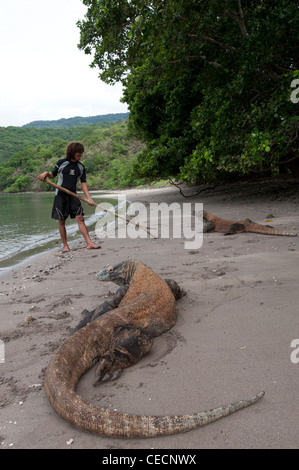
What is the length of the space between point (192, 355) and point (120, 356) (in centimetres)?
60

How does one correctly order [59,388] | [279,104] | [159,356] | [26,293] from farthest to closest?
[279,104] → [26,293] → [159,356] → [59,388]

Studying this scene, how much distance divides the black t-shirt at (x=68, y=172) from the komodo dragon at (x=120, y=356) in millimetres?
4162

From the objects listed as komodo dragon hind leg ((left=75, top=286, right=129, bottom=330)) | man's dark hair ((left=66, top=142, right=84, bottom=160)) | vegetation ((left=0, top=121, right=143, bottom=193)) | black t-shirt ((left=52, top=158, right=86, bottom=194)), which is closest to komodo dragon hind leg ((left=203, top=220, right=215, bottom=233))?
black t-shirt ((left=52, top=158, right=86, bottom=194))

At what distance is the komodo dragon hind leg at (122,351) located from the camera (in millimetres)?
2610

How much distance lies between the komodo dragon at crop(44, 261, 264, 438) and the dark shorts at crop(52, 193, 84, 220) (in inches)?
156

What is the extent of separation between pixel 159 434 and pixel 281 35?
920cm

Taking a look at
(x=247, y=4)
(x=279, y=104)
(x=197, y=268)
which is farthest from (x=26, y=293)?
(x=247, y=4)

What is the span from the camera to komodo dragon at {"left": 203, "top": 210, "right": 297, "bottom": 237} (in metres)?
6.81

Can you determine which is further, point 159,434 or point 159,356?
point 159,356

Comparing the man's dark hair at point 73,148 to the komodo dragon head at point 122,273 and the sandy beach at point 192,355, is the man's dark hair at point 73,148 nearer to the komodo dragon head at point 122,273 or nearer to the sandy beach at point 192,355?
the sandy beach at point 192,355

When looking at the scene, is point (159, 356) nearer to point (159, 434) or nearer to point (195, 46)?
point (159, 434)

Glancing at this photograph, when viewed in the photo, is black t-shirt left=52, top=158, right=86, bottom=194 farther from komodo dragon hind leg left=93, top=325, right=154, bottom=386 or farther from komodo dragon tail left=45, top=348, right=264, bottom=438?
komodo dragon tail left=45, top=348, right=264, bottom=438

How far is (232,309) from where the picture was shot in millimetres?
3562

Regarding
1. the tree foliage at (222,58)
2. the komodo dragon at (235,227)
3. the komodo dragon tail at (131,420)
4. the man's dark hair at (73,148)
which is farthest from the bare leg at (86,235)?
the komodo dragon tail at (131,420)
